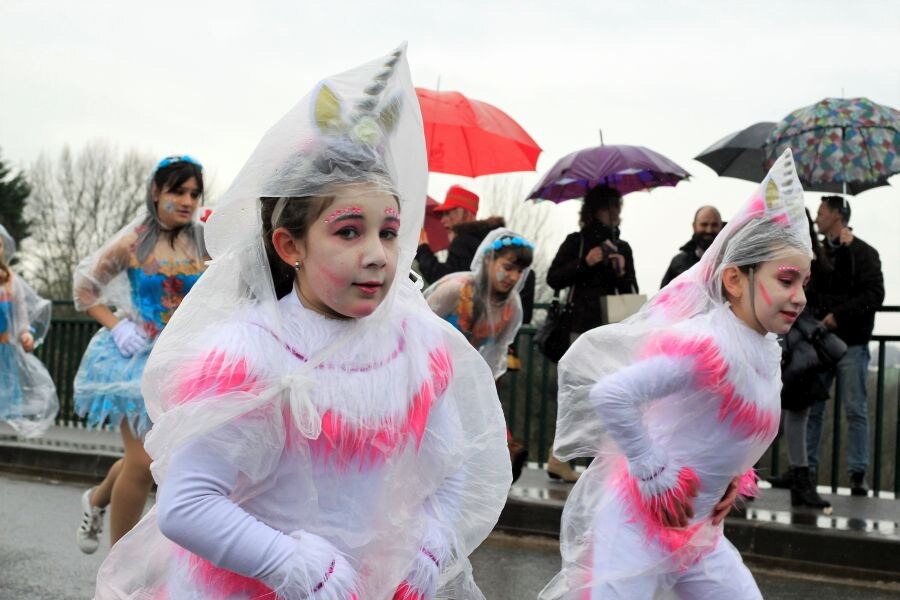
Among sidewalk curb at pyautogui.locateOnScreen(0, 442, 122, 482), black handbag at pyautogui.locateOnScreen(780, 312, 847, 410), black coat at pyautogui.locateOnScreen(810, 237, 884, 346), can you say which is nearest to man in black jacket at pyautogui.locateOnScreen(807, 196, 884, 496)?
black coat at pyautogui.locateOnScreen(810, 237, 884, 346)

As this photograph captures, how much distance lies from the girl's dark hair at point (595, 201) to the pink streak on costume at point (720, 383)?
4537mm

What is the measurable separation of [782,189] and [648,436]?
964 millimetres

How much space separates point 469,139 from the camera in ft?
31.4

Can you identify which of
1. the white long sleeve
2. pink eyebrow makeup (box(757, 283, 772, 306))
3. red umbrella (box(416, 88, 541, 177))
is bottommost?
the white long sleeve

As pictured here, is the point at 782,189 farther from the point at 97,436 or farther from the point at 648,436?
the point at 97,436

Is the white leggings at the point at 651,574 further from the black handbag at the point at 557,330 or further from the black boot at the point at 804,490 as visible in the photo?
the black handbag at the point at 557,330

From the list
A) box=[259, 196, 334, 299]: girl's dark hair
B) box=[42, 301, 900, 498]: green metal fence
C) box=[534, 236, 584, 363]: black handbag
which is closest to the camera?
box=[259, 196, 334, 299]: girl's dark hair

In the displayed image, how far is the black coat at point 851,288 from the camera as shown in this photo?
8297 mm

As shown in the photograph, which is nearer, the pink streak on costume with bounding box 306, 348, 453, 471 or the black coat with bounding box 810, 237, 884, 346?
the pink streak on costume with bounding box 306, 348, 453, 471

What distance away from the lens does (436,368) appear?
2842mm

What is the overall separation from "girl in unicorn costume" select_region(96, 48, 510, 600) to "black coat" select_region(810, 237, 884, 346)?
6.01 m

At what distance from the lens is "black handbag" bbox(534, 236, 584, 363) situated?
8.61 meters

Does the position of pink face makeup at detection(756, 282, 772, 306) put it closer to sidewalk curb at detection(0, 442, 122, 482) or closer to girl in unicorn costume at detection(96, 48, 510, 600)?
girl in unicorn costume at detection(96, 48, 510, 600)

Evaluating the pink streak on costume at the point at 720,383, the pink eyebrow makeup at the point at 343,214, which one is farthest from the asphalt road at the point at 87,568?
the pink eyebrow makeup at the point at 343,214
